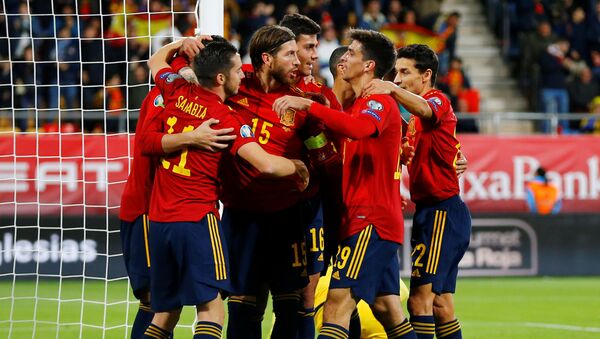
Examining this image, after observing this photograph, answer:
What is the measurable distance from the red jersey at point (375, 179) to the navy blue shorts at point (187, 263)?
2.66 feet

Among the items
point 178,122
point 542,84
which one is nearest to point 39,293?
point 178,122

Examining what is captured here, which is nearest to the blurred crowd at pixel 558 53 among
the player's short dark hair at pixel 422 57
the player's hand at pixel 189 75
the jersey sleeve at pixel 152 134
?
the player's short dark hair at pixel 422 57

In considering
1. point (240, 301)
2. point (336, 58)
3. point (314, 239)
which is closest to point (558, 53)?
point (336, 58)

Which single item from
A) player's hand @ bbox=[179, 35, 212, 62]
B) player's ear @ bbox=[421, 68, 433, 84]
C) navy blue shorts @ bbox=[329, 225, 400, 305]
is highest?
player's hand @ bbox=[179, 35, 212, 62]

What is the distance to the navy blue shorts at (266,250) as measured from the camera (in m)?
7.31

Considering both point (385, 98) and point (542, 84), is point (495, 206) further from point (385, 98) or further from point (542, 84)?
point (385, 98)

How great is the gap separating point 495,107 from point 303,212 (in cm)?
1401

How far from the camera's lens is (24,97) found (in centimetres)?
1598

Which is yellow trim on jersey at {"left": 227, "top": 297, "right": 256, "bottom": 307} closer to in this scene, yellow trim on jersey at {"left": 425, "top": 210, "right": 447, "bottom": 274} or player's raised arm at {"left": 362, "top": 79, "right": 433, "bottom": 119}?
yellow trim on jersey at {"left": 425, "top": 210, "right": 447, "bottom": 274}

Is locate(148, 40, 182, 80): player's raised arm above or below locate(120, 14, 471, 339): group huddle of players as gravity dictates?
above

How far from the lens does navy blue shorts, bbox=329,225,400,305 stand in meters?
6.71

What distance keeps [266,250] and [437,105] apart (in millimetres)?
1498

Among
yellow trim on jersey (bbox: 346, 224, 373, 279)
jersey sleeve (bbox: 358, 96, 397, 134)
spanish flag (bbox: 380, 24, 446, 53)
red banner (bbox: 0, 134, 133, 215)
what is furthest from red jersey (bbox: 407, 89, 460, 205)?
spanish flag (bbox: 380, 24, 446, 53)

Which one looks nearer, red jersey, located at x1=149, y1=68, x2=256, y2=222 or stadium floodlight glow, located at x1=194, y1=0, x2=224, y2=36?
red jersey, located at x1=149, y1=68, x2=256, y2=222
